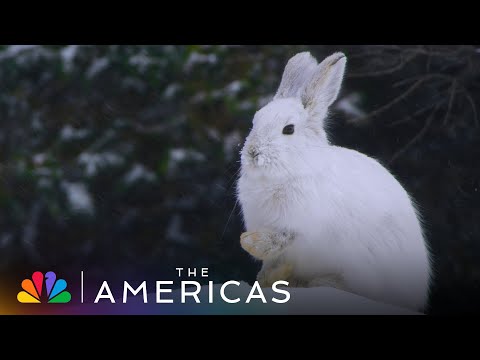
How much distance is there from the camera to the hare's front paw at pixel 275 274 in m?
3.68

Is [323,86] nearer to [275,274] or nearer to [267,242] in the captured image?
[267,242]

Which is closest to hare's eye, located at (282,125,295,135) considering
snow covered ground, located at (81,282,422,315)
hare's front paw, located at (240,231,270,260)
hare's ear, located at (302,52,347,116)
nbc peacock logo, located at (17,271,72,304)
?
hare's ear, located at (302,52,347,116)

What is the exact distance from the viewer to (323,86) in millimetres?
3633

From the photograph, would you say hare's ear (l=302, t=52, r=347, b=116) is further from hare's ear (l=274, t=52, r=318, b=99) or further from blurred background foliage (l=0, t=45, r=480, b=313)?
blurred background foliage (l=0, t=45, r=480, b=313)

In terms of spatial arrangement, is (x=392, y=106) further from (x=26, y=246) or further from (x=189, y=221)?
(x=26, y=246)

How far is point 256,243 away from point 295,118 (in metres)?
0.67

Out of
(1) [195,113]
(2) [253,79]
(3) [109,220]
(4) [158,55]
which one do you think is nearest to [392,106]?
(2) [253,79]

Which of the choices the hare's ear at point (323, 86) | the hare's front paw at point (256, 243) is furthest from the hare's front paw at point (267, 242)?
the hare's ear at point (323, 86)

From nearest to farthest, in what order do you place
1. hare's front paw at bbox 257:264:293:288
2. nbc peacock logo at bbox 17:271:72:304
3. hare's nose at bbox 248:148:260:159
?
1. hare's nose at bbox 248:148:260:159
2. hare's front paw at bbox 257:264:293:288
3. nbc peacock logo at bbox 17:271:72:304

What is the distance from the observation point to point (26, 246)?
3.99m

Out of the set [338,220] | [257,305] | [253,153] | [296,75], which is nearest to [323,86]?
[296,75]

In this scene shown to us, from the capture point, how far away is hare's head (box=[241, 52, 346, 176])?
357 centimetres

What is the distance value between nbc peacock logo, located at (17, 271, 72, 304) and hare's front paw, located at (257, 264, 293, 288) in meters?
1.09

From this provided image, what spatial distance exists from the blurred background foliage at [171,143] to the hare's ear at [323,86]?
31cm
